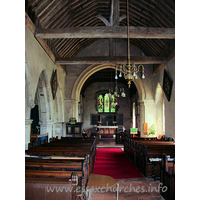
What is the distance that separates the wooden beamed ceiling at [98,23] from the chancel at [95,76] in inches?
1.2

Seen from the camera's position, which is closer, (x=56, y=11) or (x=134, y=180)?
(x=134, y=180)

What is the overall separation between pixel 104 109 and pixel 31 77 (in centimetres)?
1335

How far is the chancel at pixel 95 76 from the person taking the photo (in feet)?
11.3

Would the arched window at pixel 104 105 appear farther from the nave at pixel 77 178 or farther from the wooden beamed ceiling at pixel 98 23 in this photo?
the nave at pixel 77 178

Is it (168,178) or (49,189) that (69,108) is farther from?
(49,189)

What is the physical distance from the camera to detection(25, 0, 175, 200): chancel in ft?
11.3

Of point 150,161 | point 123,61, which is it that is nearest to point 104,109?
point 123,61

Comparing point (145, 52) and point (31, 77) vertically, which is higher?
point (145, 52)

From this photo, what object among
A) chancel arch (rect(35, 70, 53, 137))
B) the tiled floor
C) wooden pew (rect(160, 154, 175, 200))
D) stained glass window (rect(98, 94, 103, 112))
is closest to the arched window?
stained glass window (rect(98, 94, 103, 112))

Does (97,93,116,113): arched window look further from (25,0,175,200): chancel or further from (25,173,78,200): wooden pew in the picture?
(25,173,78,200): wooden pew

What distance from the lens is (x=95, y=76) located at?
17.2m

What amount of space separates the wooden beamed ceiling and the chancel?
0.03 meters

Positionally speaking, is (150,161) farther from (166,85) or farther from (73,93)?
(73,93)

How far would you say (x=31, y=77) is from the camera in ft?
20.9
